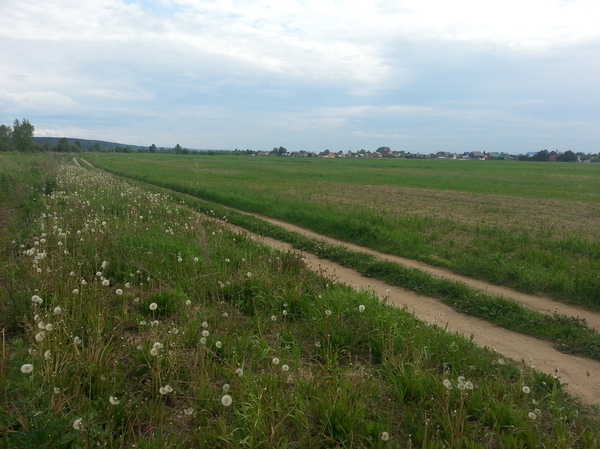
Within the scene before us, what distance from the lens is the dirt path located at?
4.46 meters

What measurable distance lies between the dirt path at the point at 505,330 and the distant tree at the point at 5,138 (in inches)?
4492

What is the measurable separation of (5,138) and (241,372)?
121890 mm

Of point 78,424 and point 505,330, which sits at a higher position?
point 78,424

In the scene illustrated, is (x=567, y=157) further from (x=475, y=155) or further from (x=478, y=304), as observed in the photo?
(x=478, y=304)

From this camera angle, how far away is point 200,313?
4.98m

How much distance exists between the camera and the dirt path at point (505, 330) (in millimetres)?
4461

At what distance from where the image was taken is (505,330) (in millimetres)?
5824

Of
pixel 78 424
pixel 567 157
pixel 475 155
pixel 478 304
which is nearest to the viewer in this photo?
pixel 78 424

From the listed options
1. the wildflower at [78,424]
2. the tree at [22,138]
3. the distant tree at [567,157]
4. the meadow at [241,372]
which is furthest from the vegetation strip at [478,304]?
the distant tree at [567,157]

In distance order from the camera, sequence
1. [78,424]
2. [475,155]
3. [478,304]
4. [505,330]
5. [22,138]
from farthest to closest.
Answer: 1. [475,155]
2. [22,138]
3. [478,304]
4. [505,330]
5. [78,424]

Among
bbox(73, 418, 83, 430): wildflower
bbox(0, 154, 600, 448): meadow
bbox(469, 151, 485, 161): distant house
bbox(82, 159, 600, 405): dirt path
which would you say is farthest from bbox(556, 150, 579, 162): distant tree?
bbox(73, 418, 83, 430): wildflower

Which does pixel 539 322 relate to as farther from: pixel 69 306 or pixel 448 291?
pixel 69 306

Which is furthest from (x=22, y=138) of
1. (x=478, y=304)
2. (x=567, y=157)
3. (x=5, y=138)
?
(x=567, y=157)

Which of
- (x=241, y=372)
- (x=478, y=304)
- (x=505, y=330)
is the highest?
(x=241, y=372)
